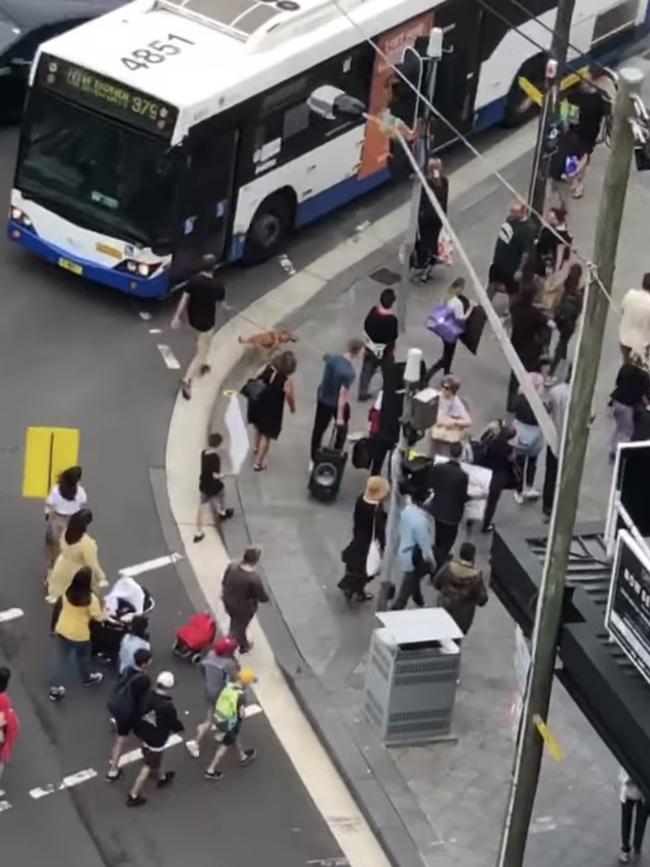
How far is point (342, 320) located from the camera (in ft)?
78.6

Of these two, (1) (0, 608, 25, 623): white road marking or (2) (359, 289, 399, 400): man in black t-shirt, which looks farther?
(2) (359, 289, 399, 400): man in black t-shirt

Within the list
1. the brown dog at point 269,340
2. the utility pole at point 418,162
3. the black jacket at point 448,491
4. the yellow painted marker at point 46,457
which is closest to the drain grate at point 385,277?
the utility pole at point 418,162

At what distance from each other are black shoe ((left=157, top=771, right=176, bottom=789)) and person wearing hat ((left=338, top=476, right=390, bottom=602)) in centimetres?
284

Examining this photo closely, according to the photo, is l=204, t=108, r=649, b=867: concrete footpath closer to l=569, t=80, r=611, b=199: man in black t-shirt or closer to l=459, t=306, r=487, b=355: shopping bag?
l=459, t=306, r=487, b=355: shopping bag

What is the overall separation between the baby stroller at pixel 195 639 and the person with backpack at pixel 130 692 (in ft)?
5.22

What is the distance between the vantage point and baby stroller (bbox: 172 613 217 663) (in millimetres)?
18141

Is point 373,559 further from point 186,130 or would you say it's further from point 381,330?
point 186,130

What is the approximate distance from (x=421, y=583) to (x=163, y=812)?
3665 millimetres

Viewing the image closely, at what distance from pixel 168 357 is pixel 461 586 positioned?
19.4 feet

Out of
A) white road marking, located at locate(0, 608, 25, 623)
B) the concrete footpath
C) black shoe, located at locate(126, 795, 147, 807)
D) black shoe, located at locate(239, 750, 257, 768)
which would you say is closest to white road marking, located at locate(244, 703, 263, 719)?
the concrete footpath

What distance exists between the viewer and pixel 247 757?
17266mm

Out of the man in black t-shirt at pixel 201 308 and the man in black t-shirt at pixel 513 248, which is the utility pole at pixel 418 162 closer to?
the man in black t-shirt at pixel 513 248

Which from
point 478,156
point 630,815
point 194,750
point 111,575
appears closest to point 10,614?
point 111,575

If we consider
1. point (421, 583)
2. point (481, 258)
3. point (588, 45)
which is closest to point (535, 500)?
point (421, 583)
